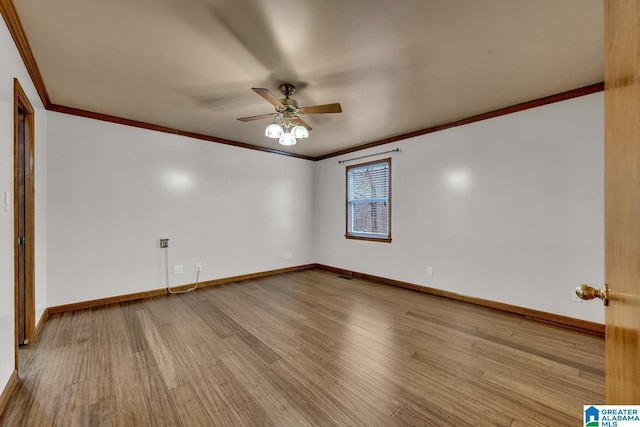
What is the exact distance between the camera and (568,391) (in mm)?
1751

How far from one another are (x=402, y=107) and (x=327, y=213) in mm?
2790

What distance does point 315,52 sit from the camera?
6.77 ft

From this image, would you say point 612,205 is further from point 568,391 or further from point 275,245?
point 275,245

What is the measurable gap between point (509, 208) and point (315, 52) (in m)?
2.77

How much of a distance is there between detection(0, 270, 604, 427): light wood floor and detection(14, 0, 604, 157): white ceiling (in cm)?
240

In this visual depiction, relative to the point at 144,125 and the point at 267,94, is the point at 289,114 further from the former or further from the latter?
the point at 144,125

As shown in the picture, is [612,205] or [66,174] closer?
[612,205]

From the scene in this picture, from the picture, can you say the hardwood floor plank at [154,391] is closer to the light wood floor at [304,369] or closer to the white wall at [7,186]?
the light wood floor at [304,369]

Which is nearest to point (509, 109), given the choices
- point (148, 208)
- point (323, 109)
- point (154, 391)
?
point (323, 109)

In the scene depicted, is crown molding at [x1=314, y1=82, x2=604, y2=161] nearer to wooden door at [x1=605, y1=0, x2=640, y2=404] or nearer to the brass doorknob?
wooden door at [x1=605, y1=0, x2=640, y2=404]

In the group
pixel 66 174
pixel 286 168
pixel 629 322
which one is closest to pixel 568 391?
pixel 629 322

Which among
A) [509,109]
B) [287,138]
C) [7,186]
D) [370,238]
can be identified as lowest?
[370,238]

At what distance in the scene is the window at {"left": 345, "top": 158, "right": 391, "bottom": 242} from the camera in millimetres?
4492

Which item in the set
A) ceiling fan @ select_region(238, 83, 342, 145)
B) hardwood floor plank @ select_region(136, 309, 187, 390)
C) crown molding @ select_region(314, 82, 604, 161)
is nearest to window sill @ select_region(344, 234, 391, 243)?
crown molding @ select_region(314, 82, 604, 161)
